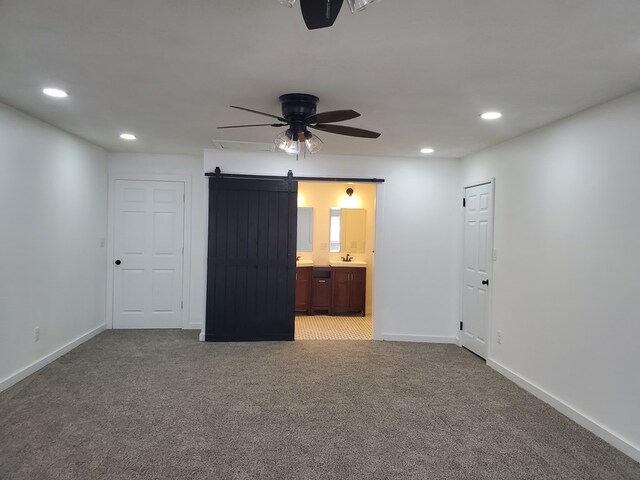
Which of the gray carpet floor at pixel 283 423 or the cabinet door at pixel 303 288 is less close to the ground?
the cabinet door at pixel 303 288

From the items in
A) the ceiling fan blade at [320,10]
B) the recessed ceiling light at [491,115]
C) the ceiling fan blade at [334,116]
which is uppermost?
the recessed ceiling light at [491,115]

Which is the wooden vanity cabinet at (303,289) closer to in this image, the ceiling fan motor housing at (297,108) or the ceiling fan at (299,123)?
the ceiling fan at (299,123)

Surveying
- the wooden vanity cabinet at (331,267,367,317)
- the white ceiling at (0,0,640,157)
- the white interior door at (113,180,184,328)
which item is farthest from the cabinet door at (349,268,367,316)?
the white ceiling at (0,0,640,157)

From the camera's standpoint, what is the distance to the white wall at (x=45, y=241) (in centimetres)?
340

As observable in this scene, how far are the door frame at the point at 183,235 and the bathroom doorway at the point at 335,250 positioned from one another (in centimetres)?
179

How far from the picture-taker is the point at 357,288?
6.62m

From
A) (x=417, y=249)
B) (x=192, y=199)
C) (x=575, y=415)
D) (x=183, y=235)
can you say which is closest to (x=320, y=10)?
(x=575, y=415)

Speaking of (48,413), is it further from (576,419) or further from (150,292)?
(576,419)

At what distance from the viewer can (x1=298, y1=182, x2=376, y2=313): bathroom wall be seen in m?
6.98

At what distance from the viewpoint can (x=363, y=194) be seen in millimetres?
7047

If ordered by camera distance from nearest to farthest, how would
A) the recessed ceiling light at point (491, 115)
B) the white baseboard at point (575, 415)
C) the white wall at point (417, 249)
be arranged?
the white baseboard at point (575, 415) < the recessed ceiling light at point (491, 115) < the white wall at point (417, 249)

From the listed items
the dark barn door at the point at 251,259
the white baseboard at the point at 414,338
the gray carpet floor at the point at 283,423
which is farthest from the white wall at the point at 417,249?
the dark barn door at the point at 251,259

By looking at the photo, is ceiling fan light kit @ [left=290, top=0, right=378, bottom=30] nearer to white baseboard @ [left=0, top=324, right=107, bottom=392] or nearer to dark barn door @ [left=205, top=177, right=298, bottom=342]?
dark barn door @ [left=205, top=177, right=298, bottom=342]

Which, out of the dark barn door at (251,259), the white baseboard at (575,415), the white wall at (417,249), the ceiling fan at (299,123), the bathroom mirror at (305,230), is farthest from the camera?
the bathroom mirror at (305,230)
